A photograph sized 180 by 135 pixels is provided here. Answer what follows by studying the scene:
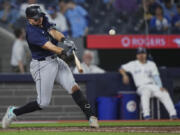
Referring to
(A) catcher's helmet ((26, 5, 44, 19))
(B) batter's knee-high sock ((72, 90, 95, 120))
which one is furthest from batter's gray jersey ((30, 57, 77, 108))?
(A) catcher's helmet ((26, 5, 44, 19))

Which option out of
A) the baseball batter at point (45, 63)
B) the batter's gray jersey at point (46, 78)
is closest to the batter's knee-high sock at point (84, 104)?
the baseball batter at point (45, 63)

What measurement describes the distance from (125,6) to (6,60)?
3.25 metres

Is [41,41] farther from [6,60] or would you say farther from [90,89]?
[6,60]

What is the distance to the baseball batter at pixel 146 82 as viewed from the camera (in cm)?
967

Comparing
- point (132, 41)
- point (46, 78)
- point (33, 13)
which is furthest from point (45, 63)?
point (132, 41)

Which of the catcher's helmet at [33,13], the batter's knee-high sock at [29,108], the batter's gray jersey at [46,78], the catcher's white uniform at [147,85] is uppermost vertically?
the catcher's helmet at [33,13]

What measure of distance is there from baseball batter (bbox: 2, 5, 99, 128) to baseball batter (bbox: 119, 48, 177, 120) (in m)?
3.21

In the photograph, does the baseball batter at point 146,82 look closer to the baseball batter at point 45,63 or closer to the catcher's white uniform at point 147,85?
the catcher's white uniform at point 147,85

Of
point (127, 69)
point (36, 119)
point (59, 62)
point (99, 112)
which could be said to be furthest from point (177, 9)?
point (59, 62)

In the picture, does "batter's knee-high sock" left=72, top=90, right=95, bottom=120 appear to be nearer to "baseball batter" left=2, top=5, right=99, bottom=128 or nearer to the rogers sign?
"baseball batter" left=2, top=5, right=99, bottom=128

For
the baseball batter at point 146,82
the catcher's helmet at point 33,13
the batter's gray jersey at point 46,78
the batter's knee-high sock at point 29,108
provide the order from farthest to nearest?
the baseball batter at point 146,82 < the batter's knee-high sock at point 29,108 < the batter's gray jersey at point 46,78 < the catcher's helmet at point 33,13

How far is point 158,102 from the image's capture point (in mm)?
10094

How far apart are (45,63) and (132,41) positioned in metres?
4.94

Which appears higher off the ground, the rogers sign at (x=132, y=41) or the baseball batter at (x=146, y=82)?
the rogers sign at (x=132, y=41)
